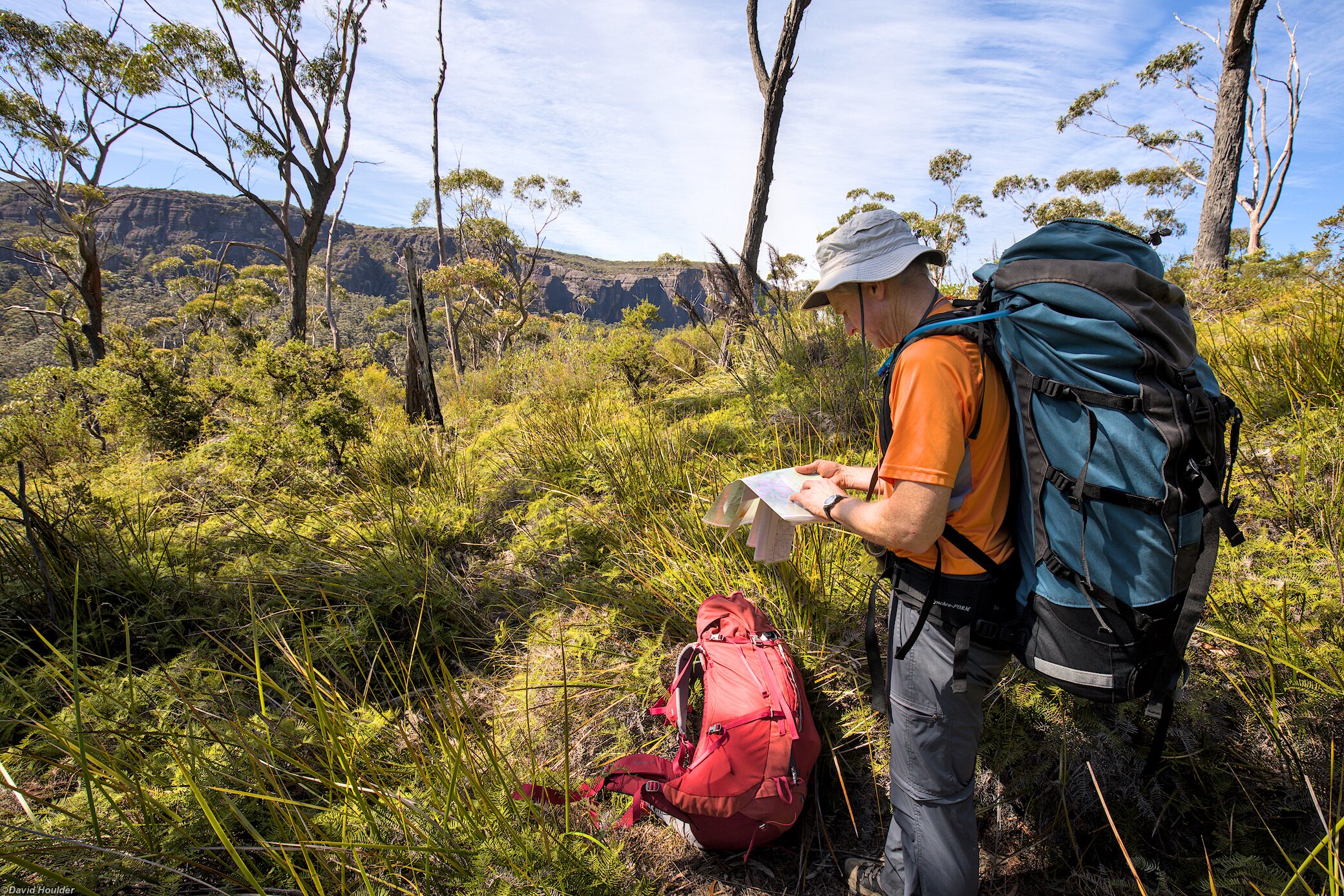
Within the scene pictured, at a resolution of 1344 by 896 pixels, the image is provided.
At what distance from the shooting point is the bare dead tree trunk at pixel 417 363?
6609mm

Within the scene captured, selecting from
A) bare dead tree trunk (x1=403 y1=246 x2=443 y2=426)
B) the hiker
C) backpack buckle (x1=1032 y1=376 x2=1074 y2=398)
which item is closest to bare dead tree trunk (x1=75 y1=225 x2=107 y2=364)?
bare dead tree trunk (x1=403 y1=246 x2=443 y2=426)

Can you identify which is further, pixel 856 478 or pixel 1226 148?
pixel 1226 148

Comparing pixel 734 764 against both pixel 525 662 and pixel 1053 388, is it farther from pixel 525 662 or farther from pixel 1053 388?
pixel 1053 388

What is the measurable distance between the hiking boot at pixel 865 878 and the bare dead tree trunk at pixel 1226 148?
8.97 meters

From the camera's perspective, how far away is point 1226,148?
707 centimetres

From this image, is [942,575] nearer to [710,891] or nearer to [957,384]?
[957,384]

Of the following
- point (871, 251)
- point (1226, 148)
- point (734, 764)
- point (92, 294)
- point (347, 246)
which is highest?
point (347, 246)

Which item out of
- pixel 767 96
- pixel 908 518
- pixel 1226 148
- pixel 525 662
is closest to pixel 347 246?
pixel 767 96

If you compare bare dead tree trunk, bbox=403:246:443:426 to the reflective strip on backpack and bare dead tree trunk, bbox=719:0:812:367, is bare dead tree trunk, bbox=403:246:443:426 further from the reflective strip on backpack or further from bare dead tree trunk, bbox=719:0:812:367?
the reflective strip on backpack

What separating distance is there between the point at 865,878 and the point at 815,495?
1.20 metres

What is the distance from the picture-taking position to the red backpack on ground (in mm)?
1635

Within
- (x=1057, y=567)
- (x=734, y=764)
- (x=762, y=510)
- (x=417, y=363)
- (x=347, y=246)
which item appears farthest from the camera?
(x=347, y=246)

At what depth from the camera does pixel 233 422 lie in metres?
4.32

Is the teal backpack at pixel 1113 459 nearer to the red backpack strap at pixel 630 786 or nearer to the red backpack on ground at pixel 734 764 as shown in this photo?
the red backpack on ground at pixel 734 764
